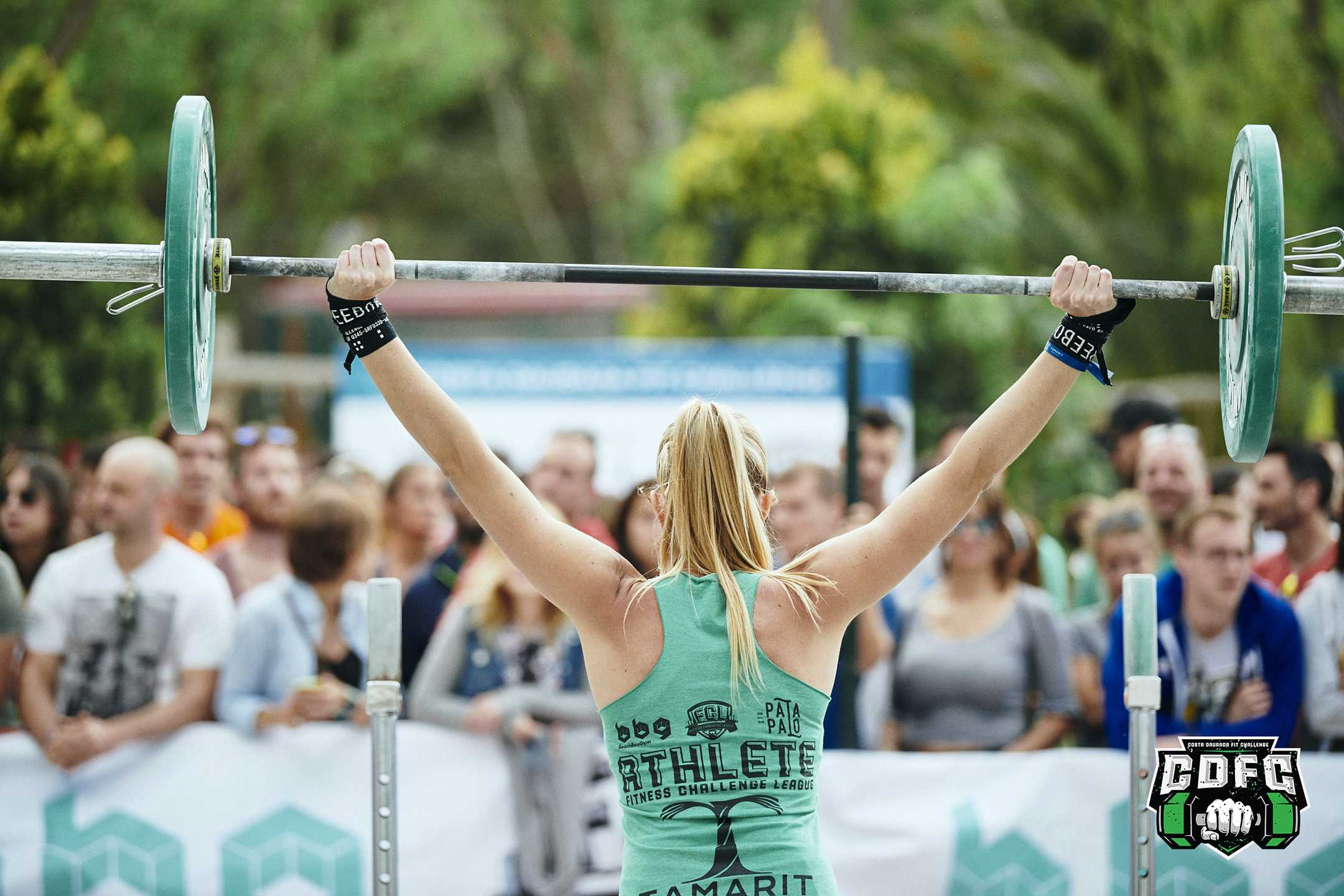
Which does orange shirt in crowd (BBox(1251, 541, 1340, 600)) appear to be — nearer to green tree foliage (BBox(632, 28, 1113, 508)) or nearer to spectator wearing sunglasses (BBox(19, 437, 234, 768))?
spectator wearing sunglasses (BBox(19, 437, 234, 768))

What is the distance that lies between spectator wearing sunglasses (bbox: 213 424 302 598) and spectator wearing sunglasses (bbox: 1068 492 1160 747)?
3245 millimetres

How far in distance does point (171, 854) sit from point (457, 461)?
8.28 ft

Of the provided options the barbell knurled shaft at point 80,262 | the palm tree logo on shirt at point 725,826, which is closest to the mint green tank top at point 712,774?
the palm tree logo on shirt at point 725,826

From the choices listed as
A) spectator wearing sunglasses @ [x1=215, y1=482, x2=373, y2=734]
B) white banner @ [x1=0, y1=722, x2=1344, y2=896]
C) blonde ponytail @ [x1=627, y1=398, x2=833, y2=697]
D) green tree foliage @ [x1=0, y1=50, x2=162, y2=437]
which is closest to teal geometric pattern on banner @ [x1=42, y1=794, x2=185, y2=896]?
white banner @ [x1=0, y1=722, x2=1344, y2=896]

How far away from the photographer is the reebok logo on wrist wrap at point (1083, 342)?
2.84 metres

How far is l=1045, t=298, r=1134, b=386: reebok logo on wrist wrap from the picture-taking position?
2.84 m

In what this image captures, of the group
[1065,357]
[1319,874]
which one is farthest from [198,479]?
[1319,874]

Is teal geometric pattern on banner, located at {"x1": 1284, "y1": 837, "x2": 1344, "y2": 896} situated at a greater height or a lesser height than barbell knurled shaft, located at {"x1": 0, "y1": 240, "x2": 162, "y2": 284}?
lesser

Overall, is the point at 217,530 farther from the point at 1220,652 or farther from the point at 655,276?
the point at 1220,652

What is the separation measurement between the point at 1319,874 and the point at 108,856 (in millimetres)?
3732

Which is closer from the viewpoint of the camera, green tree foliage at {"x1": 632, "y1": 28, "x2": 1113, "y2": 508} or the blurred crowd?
the blurred crowd

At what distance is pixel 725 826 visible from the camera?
8.11ft

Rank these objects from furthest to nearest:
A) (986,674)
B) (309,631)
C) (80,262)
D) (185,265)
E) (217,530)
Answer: (217,530)
(986,674)
(309,631)
(80,262)
(185,265)

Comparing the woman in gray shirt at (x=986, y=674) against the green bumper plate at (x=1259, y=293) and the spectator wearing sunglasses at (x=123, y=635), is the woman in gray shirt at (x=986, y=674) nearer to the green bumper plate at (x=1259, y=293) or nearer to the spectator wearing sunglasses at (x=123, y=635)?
the green bumper plate at (x=1259, y=293)
